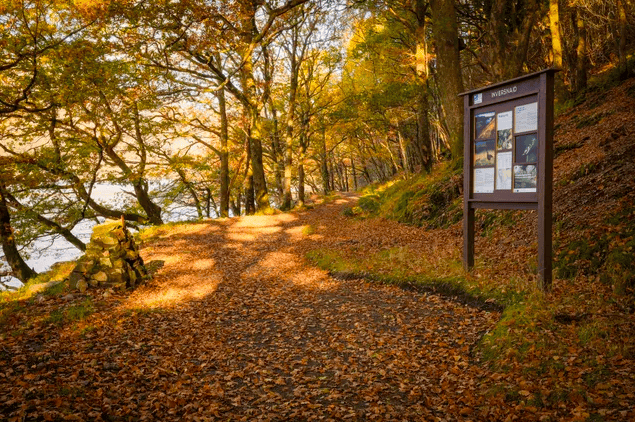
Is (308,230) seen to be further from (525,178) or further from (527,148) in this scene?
(527,148)

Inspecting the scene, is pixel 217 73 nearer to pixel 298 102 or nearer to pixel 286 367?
pixel 298 102

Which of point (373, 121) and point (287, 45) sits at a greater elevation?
point (287, 45)

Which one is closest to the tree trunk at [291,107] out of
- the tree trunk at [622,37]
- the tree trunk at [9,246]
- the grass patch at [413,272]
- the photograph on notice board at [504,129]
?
the grass patch at [413,272]

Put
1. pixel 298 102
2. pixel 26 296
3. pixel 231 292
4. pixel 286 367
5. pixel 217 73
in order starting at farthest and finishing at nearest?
pixel 298 102 → pixel 217 73 → pixel 231 292 → pixel 26 296 → pixel 286 367

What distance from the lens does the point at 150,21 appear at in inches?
528

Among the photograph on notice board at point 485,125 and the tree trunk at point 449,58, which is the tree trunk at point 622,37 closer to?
the tree trunk at point 449,58

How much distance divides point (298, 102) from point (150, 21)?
13.8 metres

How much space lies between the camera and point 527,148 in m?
6.75

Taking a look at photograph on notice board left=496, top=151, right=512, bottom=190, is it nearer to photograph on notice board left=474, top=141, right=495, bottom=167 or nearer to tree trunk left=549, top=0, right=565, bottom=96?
photograph on notice board left=474, top=141, right=495, bottom=167

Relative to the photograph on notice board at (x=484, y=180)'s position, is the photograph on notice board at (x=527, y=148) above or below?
above

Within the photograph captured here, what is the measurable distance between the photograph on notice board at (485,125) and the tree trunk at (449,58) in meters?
6.14

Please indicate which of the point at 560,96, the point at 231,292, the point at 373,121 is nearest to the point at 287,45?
the point at 373,121

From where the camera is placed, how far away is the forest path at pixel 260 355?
4559mm

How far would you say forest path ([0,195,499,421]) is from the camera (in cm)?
456
